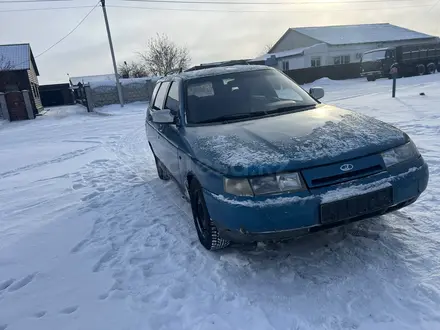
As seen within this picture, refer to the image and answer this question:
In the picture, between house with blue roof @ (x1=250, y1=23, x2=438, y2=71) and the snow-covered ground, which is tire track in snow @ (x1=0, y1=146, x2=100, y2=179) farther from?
house with blue roof @ (x1=250, y1=23, x2=438, y2=71)

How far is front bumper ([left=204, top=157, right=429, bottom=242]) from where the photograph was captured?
2639 mm

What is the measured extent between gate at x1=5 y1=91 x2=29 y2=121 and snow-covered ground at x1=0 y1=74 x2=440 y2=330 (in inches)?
818

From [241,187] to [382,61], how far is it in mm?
27877

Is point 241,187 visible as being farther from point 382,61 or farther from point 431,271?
point 382,61

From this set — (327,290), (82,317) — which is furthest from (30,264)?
(327,290)

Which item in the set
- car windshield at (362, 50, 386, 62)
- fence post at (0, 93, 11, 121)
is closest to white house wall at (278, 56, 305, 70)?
car windshield at (362, 50, 386, 62)

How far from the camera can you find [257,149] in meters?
2.94

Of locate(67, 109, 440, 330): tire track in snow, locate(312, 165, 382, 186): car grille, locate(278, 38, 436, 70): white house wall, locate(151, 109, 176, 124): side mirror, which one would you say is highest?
locate(278, 38, 436, 70): white house wall

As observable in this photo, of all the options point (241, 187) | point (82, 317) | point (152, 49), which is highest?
point (152, 49)

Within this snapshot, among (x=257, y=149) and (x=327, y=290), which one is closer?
(x=327, y=290)

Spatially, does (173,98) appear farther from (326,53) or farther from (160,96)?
(326,53)

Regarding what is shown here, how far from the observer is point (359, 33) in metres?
45.1

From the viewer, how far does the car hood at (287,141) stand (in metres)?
2.74

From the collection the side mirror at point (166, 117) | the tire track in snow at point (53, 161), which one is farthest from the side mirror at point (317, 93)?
the tire track in snow at point (53, 161)
